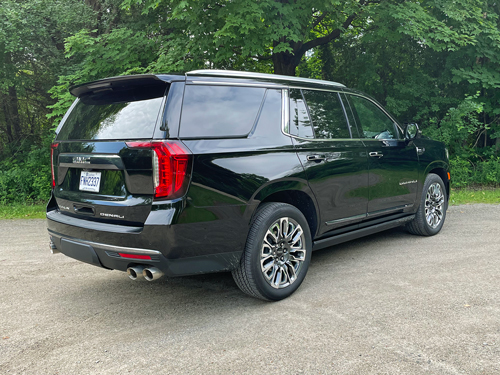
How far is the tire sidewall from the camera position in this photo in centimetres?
366

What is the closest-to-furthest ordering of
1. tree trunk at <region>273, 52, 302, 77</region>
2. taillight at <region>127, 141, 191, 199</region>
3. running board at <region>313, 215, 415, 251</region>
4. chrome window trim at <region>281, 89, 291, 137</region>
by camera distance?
taillight at <region>127, 141, 191, 199</region> < chrome window trim at <region>281, 89, 291, 137</region> < running board at <region>313, 215, 415, 251</region> < tree trunk at <region>273, 52, 302, 77</region>

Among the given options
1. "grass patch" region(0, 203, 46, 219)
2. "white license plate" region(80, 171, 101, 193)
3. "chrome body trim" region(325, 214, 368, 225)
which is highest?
"white license plate" region(80, 171, 101, 193)

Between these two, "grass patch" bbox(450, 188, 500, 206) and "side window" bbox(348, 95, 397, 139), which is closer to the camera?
"side window" bbox(348, 95, 397, 139)

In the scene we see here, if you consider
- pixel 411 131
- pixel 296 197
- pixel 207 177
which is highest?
pixel 411 131

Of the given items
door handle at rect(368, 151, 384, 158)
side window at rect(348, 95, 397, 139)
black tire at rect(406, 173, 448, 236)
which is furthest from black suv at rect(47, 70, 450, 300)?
black tire at rect(406, 173, 448, 236)

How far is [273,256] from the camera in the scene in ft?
12.7

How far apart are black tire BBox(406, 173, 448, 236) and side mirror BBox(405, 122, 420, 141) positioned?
0.67m

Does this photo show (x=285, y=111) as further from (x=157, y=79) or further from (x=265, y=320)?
(x=265, y=320)

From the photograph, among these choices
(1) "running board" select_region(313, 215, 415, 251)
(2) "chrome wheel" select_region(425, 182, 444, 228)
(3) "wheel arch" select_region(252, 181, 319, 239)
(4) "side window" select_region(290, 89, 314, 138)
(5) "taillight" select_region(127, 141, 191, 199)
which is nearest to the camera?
(5) "taillight" select_region(127, 141, 191, 199)

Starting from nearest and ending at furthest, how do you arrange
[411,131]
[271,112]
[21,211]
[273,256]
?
[273,256]
[271,112]
[411,131]
[21,211]

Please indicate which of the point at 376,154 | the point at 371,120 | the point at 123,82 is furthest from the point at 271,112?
the point at 371,120

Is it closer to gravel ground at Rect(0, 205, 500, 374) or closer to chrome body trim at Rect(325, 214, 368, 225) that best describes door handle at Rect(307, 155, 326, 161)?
chrome body trim at Rect(325, 214, 368, 225)

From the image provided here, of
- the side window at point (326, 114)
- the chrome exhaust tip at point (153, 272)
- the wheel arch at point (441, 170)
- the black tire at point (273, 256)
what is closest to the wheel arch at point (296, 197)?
the black tire at point (273, 256)

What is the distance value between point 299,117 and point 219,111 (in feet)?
3.32
